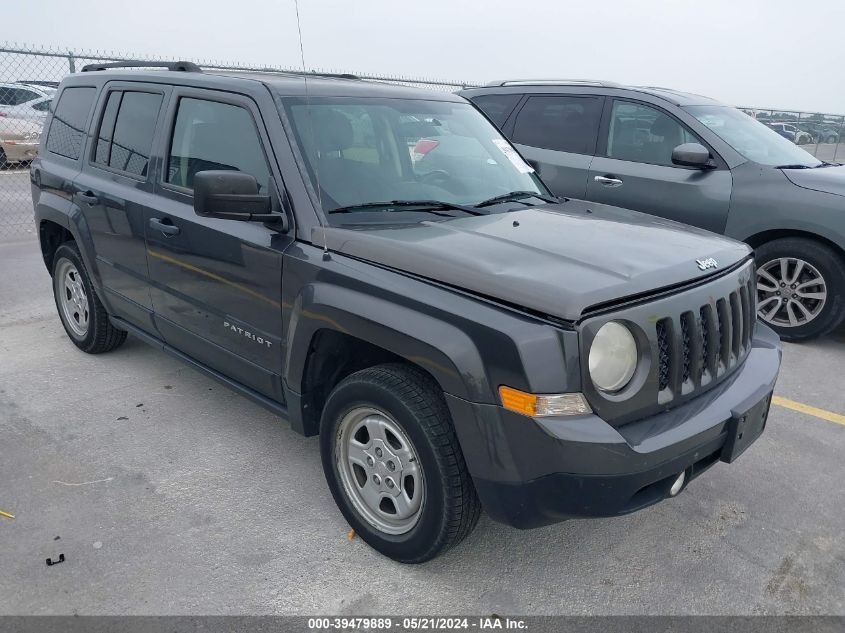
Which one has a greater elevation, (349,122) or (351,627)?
(349,122)

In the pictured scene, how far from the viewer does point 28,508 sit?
3.11 meters

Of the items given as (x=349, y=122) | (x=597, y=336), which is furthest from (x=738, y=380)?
(x=349, y=122)

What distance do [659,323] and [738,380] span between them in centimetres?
63

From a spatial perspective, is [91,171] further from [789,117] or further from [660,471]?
[789,117]

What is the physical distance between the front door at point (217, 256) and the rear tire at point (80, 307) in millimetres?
1074

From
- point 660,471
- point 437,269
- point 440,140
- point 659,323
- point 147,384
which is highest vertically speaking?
point 440,140

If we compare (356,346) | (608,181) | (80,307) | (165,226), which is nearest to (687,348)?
(356,346)

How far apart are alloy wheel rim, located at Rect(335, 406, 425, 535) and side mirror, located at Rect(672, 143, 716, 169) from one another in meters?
3.99

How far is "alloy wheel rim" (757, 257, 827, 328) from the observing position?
5434 millimetres

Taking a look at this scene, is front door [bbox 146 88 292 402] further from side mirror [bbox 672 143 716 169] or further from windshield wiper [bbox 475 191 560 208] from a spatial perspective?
side mirror [bbox 672 143 716 169]

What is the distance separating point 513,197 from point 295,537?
1.92m

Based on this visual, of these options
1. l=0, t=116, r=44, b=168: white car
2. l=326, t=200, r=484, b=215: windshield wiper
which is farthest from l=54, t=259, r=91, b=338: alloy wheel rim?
l=0, t=116, r=44, b=168: white car

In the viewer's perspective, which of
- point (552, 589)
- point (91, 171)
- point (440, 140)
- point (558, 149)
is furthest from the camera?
point (558, 149)

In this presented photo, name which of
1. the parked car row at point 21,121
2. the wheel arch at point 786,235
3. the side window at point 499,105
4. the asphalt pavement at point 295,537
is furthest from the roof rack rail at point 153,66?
the parked car row at point 21,121
